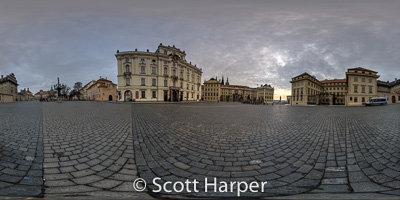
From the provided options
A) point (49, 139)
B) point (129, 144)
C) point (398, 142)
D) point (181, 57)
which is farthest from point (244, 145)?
point (181, 57)

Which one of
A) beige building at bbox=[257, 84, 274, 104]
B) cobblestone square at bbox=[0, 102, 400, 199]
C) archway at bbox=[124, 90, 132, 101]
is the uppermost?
beige building at bbox=[257, 84, 274, 104]

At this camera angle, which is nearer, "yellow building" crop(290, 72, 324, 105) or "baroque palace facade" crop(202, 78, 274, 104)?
"yellow building" crop(290, 72, 324, 105)

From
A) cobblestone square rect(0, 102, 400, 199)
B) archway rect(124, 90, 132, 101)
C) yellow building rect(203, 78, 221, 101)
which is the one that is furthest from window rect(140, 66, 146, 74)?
yellow building rect(203, 78, 221, 101)

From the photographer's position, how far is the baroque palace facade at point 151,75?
41312 millimetres

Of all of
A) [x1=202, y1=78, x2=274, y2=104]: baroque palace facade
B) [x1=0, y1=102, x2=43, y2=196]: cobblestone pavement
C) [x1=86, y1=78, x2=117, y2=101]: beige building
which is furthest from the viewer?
[x1=202, y1=78, x2=274, y2=104]: baroque palace facade

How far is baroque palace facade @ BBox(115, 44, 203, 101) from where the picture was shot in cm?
4131

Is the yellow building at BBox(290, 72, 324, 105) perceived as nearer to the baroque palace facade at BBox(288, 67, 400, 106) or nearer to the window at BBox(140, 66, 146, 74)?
the baroque palace facade at BBox(288, 67, 400, 106)

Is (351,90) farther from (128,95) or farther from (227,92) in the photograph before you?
(227,92)

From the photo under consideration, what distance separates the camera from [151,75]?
4312cm

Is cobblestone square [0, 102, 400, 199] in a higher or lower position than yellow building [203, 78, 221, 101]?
lower

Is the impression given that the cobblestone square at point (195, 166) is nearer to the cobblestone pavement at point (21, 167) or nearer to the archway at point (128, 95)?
the cobblestone pavement at point (21, 167)

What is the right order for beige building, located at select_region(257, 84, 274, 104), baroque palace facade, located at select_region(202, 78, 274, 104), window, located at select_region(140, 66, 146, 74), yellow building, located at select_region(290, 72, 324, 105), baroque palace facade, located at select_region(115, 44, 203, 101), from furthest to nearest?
1. beige building, located at select_region(257, 84, 274, 104)
2. baroque palace facade, located at select_region(202, 78, 274, 104)
3. window, located at select_region(140, 66, 146, 74)
4. yellow building, located at select_region(290, 72, 324, 105)
5. baroque palace facade, located at select_region(115, 44, 203, 101)

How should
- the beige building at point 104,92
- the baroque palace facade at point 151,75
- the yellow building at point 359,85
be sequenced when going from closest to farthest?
the yellow building at point 359,85, the baroque palace facade at point 151,75, the beige building at point 104,92

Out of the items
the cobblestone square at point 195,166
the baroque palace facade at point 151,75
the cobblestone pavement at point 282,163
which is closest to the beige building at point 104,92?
the baroque palace facade at point 151,75
